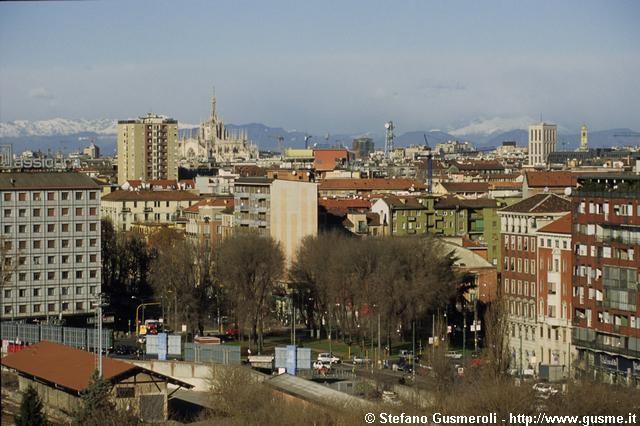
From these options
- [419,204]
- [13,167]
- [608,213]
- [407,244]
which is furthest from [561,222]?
[419,204]

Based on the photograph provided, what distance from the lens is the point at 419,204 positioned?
68.4 meters

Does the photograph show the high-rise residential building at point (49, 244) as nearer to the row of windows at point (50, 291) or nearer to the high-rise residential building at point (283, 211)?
the row of windows at point (50, 291)

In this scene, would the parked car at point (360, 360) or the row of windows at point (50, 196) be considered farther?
the row of windows at point (50, 196)

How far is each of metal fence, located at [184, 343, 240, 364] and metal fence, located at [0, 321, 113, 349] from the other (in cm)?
255

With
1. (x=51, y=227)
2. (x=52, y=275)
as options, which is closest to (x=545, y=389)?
(x=52, y=275)

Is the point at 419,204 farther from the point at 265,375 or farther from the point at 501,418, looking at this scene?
the point at 501,418

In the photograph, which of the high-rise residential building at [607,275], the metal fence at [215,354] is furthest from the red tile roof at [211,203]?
the high-rise residential building at [607,275]

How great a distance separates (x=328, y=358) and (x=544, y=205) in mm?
7491

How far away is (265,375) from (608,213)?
905cm

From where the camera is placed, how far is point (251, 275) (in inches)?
1973

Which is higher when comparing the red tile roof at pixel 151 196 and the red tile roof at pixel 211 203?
the red tile roof at pixel 151 196

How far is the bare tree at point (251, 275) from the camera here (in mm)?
48688

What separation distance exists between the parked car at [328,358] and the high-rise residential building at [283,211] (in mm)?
12017

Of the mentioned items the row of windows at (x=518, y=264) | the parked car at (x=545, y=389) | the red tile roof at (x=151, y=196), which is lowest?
the parked car at (x=545, y=389)
